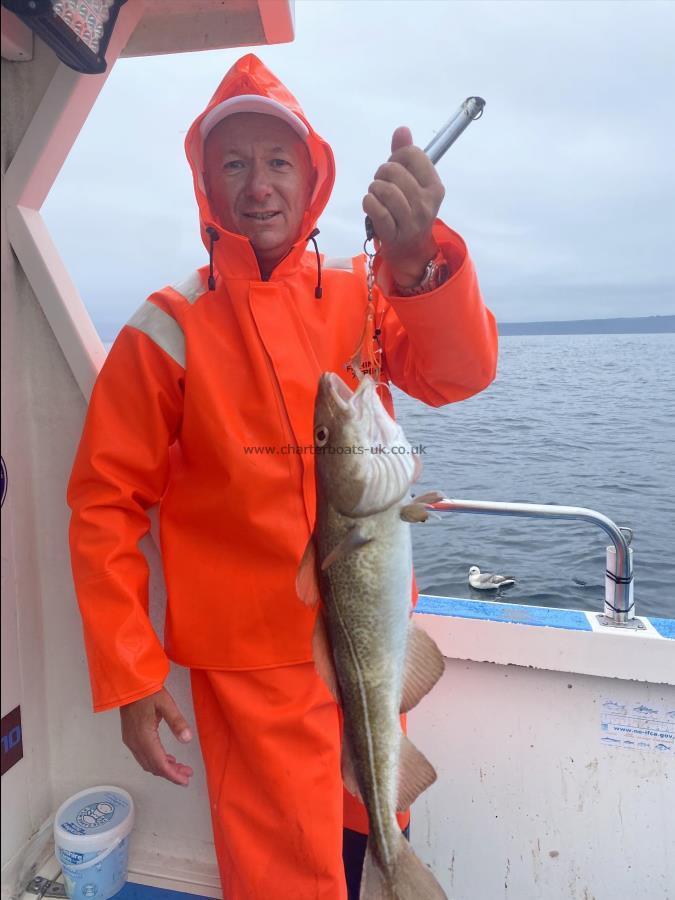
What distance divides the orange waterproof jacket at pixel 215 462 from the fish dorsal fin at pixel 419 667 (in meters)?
0.40

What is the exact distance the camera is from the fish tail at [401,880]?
183cm

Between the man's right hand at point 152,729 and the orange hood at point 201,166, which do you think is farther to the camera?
the orange hood at point 201,166

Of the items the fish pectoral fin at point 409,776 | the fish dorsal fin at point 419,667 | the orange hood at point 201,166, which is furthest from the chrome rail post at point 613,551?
the orange hood at point 201,166

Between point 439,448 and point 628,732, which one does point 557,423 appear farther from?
point 628,732

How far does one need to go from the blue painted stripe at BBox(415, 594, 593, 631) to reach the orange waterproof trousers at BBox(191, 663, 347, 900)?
1.03m

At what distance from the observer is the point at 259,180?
2.22 meters

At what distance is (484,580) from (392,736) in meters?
6.84

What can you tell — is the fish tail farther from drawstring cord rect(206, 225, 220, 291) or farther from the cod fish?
drawstring cord rect(206, 225, 220, 291)

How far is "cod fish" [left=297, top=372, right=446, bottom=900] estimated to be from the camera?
1.72m

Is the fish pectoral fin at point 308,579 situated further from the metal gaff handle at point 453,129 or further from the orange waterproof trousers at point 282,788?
the metal gaff handle at point 453,129

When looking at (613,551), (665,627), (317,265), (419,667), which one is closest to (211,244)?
(317,265)

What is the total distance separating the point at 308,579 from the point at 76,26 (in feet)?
5.84

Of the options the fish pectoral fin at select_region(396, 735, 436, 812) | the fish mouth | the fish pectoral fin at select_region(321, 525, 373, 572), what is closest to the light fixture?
the fish mouth

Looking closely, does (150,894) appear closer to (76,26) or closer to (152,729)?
(152,729)
